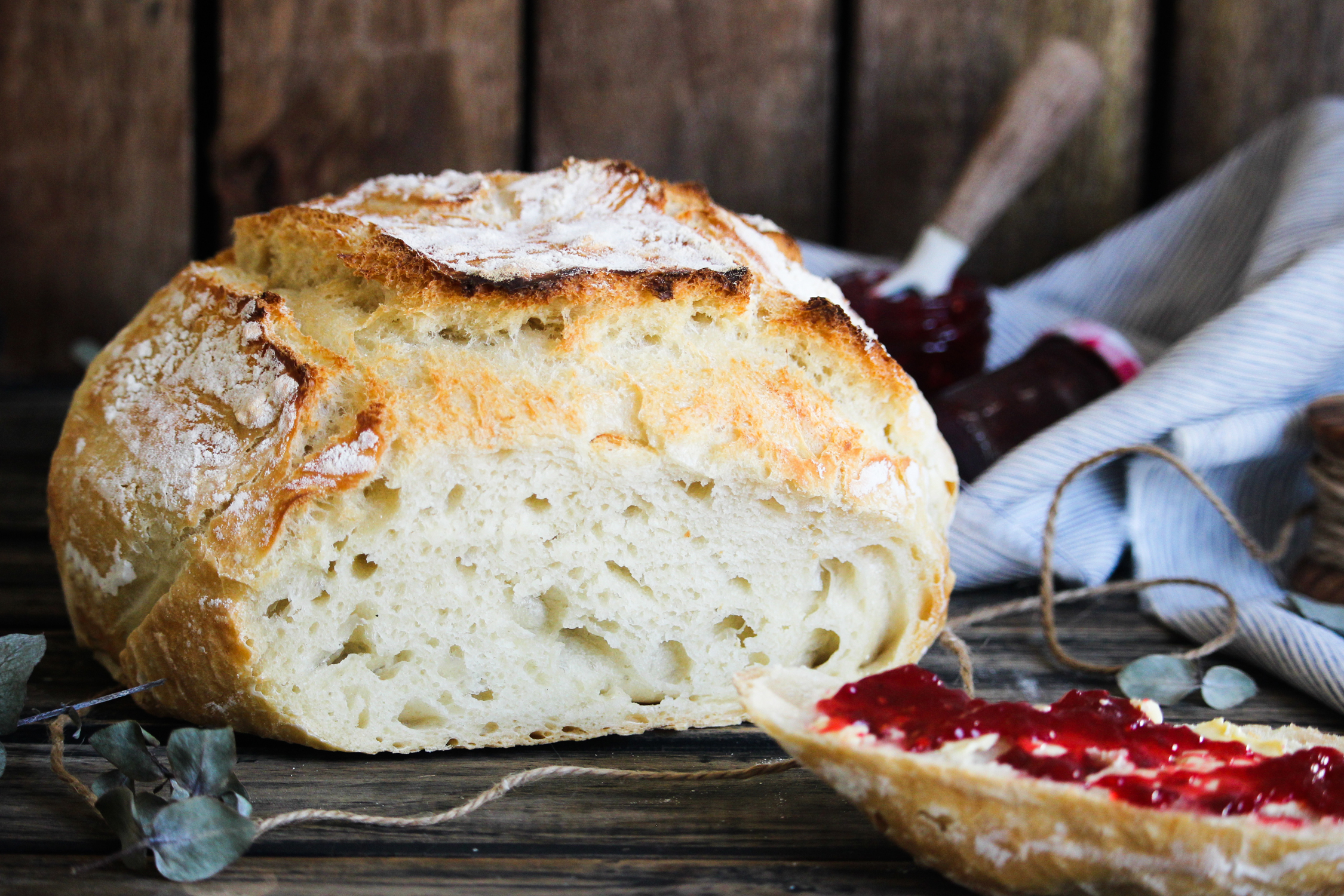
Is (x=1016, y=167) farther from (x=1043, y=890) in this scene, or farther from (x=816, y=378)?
(x=1043, y=890)

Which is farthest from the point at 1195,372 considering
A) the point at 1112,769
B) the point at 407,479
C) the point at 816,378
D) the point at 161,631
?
the point at 161,631

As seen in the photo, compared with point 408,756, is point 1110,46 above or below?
above

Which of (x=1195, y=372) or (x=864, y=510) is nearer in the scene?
(x=864, y=510)

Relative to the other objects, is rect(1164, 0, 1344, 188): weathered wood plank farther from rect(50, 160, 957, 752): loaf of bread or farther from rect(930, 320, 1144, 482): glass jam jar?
rect(50, 160, 957, 752): loaf of bread

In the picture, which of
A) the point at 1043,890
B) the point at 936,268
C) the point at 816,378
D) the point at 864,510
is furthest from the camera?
the point at 936,268

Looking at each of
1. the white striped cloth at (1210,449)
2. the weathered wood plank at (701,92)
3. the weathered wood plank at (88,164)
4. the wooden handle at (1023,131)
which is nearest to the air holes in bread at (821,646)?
the white striped cloth at (1210,449)

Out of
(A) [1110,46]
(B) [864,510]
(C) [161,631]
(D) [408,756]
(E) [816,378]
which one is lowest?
(D) [408,756]

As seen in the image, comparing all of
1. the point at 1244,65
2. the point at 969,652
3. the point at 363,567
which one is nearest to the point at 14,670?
the point at 363,567
